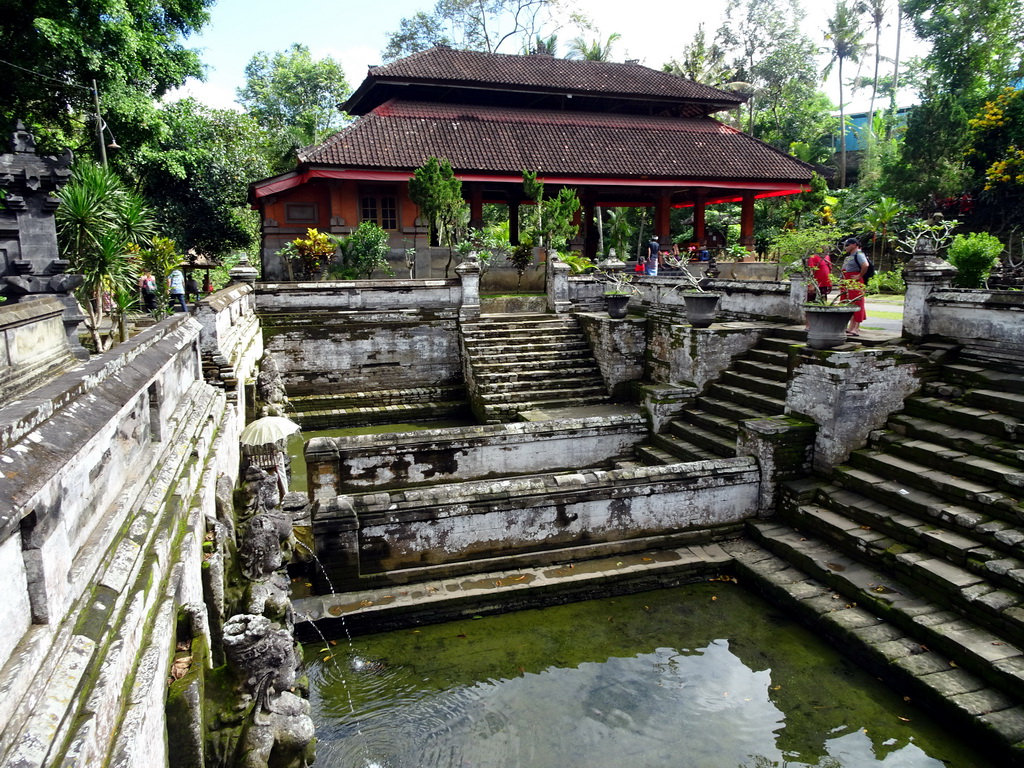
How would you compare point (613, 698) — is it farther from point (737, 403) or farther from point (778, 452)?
point (737, 403)

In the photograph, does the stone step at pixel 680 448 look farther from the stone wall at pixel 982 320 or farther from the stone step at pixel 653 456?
the stone wall at pixel 982 320

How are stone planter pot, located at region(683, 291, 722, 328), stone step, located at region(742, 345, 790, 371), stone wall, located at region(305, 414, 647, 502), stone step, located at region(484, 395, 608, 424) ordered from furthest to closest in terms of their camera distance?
1. stone step, located at region(484, 395, 608, 424)
2. stone planter pot, located at region(683, 291, 722, 328)
3. stone step, located at region(742, 345, 790, 371)
4. stone wall, located at region(305, 414, 647, 502)

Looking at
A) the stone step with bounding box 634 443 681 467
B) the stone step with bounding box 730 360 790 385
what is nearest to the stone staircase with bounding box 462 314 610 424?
the stone step with bounding box 634 443 681 467

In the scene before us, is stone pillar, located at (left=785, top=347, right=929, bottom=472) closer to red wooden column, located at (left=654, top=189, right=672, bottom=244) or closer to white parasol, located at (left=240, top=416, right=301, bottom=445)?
white parasol, located at (left=240, top=416, right=301, bottom=445)

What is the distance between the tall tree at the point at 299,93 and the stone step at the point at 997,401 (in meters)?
30.2

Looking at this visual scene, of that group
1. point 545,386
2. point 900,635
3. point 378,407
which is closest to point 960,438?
point 900,635

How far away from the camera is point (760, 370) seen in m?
9.65

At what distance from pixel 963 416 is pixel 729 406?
2914 mm

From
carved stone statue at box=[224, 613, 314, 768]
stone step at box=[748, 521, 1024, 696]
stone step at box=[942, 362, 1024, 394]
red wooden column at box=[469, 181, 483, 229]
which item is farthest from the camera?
red wooden column at box=[469, 181, 483, 229]

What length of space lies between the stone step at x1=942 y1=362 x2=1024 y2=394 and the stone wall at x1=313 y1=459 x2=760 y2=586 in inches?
101

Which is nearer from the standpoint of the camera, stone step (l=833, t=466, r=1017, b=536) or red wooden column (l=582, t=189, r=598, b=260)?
stone step (l=833, t=466, r=1017, b=536)

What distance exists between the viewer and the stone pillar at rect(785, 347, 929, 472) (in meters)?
7.35

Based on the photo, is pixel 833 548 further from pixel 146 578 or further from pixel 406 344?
pixel 406 344

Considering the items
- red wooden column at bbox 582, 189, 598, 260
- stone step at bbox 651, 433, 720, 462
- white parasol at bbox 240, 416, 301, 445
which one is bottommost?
stone step at bbox 651, 433, 720, 462
